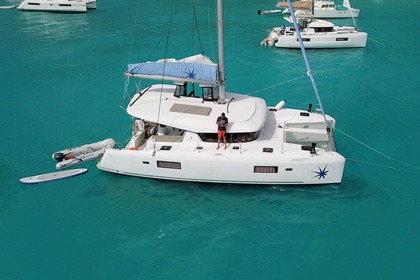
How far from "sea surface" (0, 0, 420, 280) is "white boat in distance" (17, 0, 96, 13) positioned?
85.4ft

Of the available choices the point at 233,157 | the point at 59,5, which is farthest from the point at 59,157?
the point at 59,5

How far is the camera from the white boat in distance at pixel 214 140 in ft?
59.2

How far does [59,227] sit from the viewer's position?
17.1 meters

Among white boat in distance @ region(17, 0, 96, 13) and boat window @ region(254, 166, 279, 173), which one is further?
white boat in distance @ region(17, 0, 96, 13)

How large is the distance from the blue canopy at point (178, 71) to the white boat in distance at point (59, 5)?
147 feet

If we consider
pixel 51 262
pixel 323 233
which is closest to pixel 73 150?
pixel 51 262

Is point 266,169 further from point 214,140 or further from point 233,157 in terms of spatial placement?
point 214,140

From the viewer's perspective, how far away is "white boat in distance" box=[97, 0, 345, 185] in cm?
1805

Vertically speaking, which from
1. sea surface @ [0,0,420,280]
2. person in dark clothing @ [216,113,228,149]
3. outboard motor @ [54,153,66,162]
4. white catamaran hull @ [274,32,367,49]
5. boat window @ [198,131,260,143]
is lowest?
sea surface @ [0,0,420,280]

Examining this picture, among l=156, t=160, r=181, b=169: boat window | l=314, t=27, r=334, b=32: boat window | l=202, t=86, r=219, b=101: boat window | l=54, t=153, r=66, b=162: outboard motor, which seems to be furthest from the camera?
l=314, t=27, r=334, b=32: boat window

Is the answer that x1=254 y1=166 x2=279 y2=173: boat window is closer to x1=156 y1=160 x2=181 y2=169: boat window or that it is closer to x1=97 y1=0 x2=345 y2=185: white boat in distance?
x1=97 y1=0 x2=345 y2=185: white boat in distance

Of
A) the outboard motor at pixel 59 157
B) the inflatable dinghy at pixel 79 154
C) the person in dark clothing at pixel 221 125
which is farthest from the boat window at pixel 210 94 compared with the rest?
the outboard motor at pixel 59 157

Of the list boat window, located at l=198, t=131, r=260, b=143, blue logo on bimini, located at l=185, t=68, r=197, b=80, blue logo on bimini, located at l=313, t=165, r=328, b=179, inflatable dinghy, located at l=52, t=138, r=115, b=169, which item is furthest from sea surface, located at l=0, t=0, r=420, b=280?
blue logo on bimini, located at l=185, t=68, r=197, b=80

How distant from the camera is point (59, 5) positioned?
59281mm
